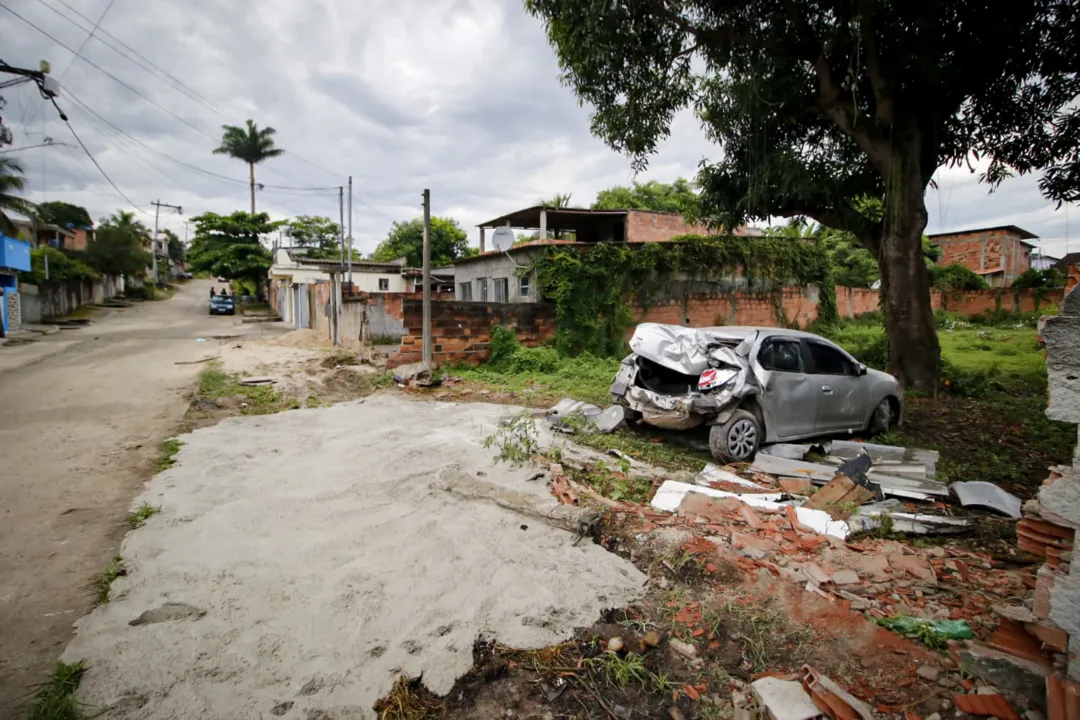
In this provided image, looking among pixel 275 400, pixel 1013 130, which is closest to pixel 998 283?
pixel 1013 130

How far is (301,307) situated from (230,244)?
1517cm

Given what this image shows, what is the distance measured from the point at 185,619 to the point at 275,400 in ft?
22.2

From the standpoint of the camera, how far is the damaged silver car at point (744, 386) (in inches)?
226

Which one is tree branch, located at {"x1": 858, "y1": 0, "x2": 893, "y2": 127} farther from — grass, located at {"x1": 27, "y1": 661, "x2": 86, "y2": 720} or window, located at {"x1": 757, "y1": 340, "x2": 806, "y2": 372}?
grass, located at {"x1": 27, "y1": 661, "x2": 86, "y2": 720}

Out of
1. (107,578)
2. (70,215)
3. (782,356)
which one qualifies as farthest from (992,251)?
(70,215)

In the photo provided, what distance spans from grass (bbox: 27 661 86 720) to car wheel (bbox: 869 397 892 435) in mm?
8157

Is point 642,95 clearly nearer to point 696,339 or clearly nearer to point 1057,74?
point 696,339

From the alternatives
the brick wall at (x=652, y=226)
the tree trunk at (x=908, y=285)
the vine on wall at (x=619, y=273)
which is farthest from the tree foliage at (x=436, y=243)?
the tree trunk at (x=908, y=285)

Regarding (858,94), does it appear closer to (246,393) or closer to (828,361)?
(828,361)

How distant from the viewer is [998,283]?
3356cm

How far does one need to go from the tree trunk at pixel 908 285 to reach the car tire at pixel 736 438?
5.46 meters

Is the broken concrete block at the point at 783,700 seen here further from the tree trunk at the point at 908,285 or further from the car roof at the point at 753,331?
the tree trunk at the point at 908,285

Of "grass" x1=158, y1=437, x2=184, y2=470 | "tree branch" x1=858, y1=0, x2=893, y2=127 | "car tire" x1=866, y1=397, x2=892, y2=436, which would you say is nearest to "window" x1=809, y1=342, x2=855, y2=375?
"car tire" x1=866, y1=397, x2=892, y2=436

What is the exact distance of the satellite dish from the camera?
15414 millimetres
